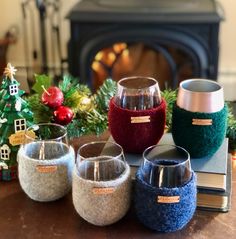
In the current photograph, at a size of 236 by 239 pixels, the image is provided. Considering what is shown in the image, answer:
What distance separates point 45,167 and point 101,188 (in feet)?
0.41

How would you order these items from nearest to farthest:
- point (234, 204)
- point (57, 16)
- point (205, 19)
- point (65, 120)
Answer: point (234, 204)
point (65, 120)
point (205, 19)
point (57, 16)

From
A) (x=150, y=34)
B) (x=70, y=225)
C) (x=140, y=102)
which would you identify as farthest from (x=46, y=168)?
(x=150, y=34)

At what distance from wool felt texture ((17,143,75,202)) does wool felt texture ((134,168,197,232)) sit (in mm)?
144

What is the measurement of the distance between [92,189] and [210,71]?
1.49 meters

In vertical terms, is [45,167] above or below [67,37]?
above

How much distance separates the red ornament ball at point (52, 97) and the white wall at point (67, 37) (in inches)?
57.4

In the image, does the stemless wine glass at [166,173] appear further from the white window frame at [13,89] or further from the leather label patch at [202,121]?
the white window frame at [13,89]

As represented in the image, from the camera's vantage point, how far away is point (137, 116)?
0.91 m

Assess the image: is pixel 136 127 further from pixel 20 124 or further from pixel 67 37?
pixel 67 37

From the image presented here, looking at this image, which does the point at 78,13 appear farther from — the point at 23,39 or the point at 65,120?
the point at 65,120

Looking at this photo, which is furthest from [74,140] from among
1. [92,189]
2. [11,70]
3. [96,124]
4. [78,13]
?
[78,13]

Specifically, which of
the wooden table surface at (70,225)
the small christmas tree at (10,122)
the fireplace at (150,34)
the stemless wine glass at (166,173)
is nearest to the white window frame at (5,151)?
the small christmas tree at (10,122)

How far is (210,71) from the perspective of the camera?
216 cm

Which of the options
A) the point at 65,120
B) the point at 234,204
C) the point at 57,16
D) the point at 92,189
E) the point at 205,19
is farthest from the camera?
the point at 57,16
